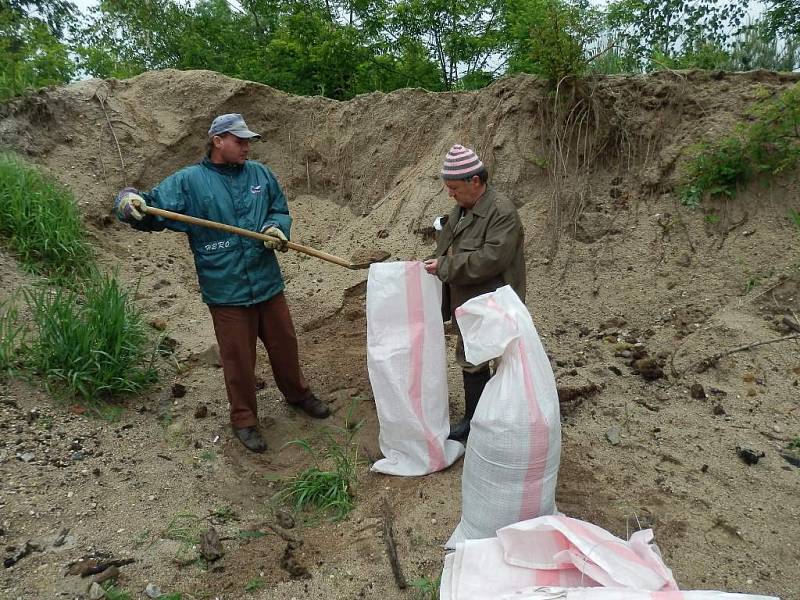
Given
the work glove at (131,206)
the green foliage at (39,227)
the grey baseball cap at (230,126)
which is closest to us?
the work glove at (131,206)

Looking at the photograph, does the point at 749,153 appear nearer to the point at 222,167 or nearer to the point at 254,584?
the point at 222,167

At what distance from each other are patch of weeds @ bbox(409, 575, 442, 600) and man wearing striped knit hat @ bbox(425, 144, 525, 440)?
106cm

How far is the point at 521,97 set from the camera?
17.6 feet

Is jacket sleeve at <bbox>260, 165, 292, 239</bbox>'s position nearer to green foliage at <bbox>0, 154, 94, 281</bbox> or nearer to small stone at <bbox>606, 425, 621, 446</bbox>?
small stone at <bbox>606, 425, 621, 446</bbox>

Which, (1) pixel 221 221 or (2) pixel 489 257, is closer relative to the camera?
(2) pixel 489 257

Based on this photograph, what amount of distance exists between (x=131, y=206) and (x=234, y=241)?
1.69 feet

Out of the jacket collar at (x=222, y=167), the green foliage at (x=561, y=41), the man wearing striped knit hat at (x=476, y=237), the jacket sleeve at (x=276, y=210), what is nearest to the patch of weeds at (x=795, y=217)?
the green foliage at (x=561, y=41)

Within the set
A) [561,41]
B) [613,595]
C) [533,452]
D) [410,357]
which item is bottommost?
[613,595]

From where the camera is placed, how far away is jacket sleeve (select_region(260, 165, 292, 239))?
10.8 feet

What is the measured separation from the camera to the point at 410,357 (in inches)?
110

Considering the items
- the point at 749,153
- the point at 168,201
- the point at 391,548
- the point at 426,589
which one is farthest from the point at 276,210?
the point at 749,153

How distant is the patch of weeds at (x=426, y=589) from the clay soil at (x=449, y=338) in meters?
0.06

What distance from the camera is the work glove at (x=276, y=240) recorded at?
10.4 feet

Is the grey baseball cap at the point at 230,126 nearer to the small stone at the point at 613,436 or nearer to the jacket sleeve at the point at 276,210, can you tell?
the jacket sleeve at the point at 276,210
